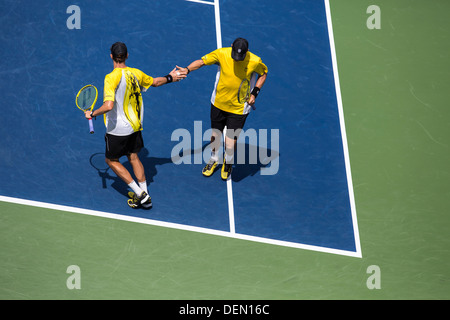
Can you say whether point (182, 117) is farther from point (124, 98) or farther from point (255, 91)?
point (124, 98)

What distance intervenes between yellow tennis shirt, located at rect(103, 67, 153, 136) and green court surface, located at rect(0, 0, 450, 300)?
4.84ft

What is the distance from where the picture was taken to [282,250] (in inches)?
361

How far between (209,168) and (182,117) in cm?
126

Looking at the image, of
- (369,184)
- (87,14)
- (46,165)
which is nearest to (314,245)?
(369,184)

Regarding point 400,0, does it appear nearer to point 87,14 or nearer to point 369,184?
point 369,184

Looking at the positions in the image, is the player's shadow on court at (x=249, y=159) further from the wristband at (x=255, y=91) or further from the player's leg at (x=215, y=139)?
the wristband at (x=255, y=91)

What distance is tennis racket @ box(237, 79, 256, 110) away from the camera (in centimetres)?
947

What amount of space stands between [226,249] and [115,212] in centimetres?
182

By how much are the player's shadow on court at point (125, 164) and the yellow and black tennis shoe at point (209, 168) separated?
0.63 meters

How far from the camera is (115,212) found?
9484 mm

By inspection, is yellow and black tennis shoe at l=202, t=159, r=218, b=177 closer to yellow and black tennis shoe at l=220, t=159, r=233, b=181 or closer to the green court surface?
yellow and black tennis shoe at l=220, t=159, r=233, b=181

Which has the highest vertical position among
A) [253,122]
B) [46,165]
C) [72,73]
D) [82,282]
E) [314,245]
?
[72,73]

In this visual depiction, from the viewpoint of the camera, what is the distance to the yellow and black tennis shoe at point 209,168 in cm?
1026

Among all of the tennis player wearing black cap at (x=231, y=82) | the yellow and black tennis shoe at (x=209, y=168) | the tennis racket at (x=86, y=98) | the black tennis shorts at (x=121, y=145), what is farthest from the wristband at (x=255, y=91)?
the tennis racket at (x=86, y=98)
